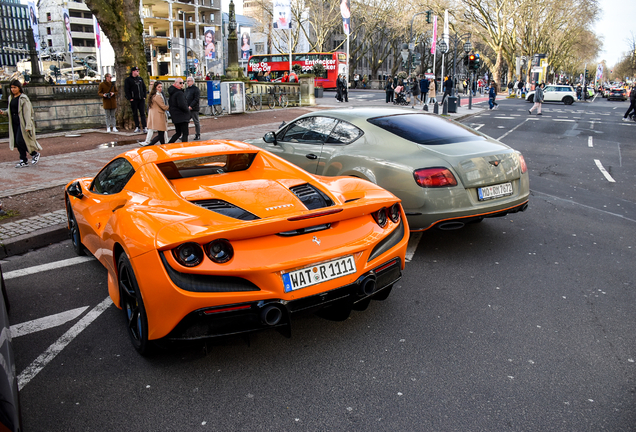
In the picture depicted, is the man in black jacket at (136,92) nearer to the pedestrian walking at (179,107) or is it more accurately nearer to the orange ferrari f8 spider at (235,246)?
the pedestrian walking at (179,107)

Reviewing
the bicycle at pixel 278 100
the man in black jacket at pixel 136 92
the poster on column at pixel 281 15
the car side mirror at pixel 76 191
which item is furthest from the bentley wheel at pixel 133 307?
the poster on column at pixel 281 15

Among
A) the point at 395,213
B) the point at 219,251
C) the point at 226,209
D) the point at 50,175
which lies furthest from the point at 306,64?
the point at 219,251

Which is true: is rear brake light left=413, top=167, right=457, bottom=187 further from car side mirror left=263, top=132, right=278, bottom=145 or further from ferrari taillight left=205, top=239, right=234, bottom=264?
ferrari taillight left=205, top=239, right=234, bottom=264

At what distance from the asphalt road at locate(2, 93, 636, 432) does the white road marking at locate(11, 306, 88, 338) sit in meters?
0.02

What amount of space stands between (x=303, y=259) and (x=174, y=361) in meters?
1.11

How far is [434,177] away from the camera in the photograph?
5238mm

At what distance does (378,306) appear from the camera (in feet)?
13.8

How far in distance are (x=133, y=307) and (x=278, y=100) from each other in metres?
26.2

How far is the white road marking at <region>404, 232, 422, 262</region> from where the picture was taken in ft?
17.9

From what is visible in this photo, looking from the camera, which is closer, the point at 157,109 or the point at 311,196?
the point at 311,196

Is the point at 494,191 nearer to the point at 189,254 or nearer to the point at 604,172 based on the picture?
the point at 189,254

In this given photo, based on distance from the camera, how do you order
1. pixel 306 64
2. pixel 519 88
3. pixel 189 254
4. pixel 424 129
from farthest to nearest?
pixel 306 64 → pixel 519 88 → pixel 424 129 → pixel 189 254

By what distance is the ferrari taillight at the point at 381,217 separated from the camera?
144 inches

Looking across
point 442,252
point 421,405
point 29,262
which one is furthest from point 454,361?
point 29,262
